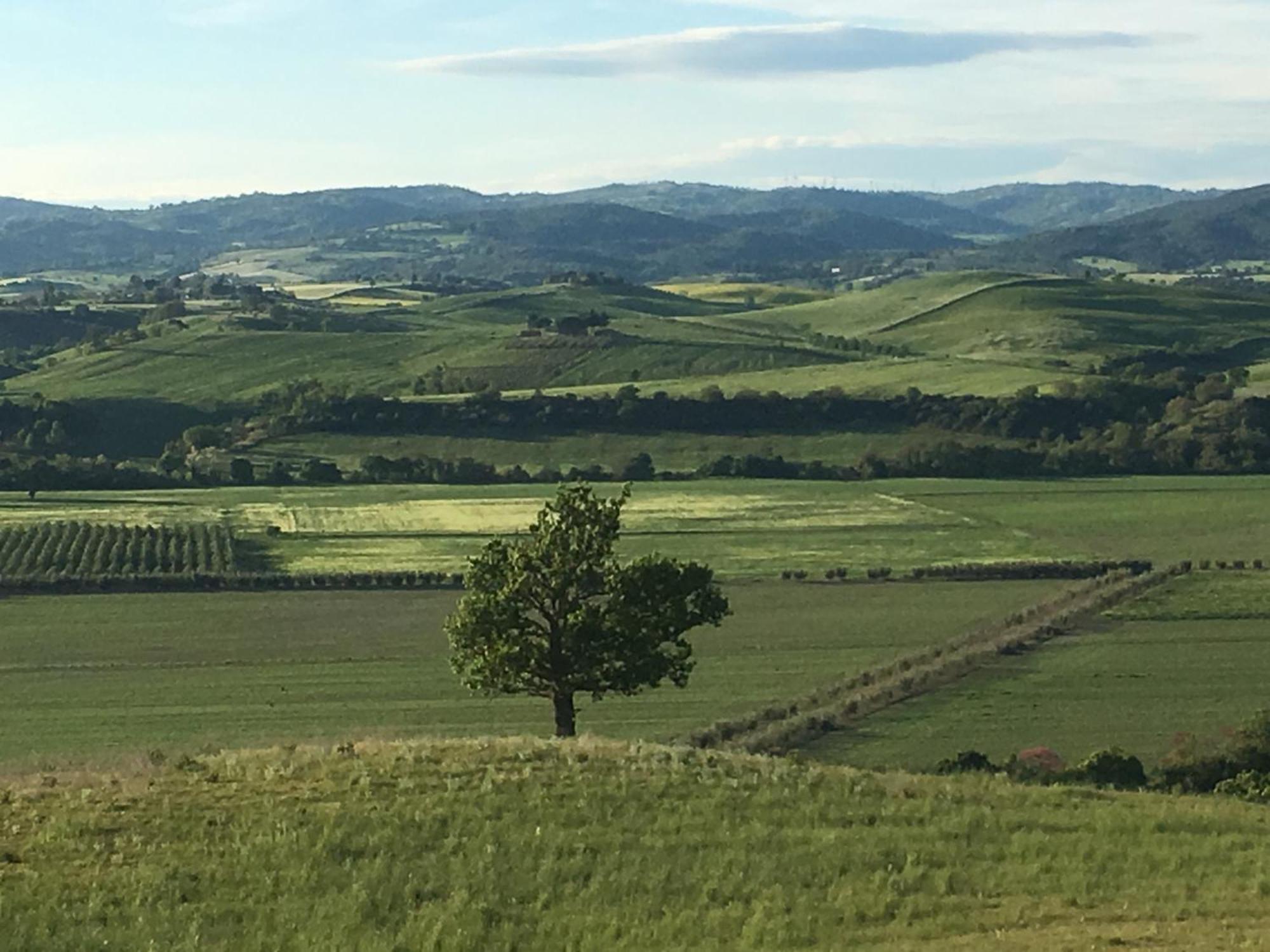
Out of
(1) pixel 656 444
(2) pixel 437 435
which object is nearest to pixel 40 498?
(2) pixel 437 435

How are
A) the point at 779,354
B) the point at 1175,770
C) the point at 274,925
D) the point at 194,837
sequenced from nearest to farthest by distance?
the point at 274,925
the point at 194,837
the point at 1175,770
the point at 779,354

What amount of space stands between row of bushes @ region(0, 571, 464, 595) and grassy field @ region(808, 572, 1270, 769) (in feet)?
92.5

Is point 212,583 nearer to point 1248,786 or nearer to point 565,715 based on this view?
point 565,715

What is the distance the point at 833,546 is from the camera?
8450cm

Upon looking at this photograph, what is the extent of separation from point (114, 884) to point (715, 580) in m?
54.4

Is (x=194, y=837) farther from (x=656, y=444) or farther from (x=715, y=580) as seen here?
(x=656, y=444)

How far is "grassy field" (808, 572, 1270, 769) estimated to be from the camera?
44688 mm

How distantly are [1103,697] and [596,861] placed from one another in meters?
32.1

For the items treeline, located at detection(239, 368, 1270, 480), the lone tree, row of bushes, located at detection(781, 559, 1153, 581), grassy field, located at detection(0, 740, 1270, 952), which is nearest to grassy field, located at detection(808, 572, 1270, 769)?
the lone tree

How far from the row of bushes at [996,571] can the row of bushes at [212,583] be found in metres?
15.8

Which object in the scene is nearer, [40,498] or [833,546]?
[833,546]

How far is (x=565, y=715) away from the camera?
38719mm

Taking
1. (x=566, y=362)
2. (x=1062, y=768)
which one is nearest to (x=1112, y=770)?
(x=1062, y=768)

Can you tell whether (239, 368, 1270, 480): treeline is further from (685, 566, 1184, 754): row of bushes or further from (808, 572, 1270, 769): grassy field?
(808, 572, 1270, 769): grassy field
